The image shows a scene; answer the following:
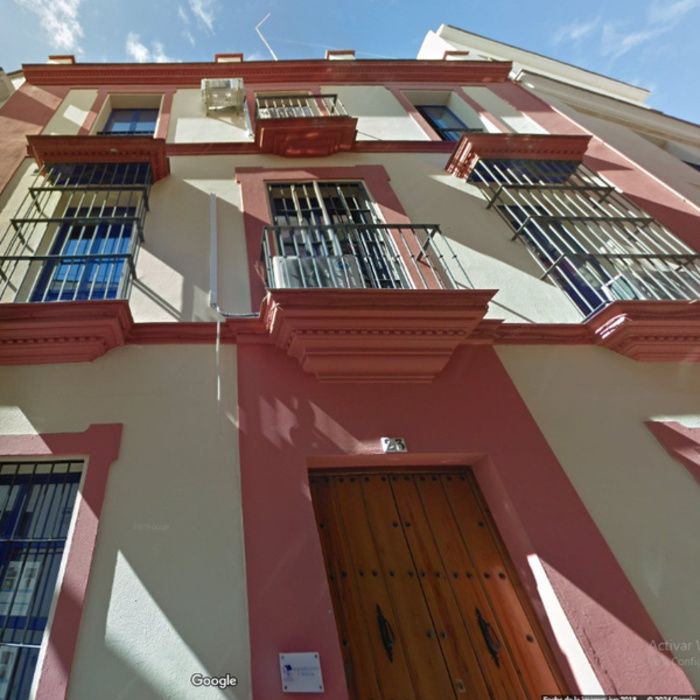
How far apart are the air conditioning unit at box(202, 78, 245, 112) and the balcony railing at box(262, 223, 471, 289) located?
145 inches

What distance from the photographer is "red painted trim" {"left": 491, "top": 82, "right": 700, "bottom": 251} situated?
223 inches

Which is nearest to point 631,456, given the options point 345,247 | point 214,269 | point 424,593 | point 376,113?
point 424,593

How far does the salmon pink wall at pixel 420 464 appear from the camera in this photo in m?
2.60

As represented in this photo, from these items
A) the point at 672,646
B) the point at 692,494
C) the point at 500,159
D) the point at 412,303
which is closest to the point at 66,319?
the point at 412,303

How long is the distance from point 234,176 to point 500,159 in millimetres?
3532

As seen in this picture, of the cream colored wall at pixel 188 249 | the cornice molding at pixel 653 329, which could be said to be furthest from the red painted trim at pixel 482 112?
the cream colored wall at pixel 188 249

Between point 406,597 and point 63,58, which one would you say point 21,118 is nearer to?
point 63,58

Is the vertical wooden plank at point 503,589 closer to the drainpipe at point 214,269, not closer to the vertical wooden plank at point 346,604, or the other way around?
the vertical wooden plank at point 346,604

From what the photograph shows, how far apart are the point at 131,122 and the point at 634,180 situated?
7610 mm

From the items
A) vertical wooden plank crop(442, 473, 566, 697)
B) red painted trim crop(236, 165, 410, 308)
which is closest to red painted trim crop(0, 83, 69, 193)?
red painted trim crop(236, 165, 410, 308)

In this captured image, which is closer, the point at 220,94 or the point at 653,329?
the point at 653,329

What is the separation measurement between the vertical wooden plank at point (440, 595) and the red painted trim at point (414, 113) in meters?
5.63

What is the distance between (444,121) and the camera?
8.42 metres

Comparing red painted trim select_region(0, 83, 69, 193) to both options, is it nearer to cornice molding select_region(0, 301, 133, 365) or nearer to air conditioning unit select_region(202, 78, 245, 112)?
air conditioning unit select_region(202, 78, 245, 112)
